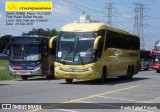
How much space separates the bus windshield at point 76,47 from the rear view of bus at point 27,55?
6.65m

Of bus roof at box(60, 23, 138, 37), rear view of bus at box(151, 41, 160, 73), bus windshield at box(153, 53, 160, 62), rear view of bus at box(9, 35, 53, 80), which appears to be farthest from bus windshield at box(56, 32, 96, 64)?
bus windshield at box(153, 53, 160, 62)

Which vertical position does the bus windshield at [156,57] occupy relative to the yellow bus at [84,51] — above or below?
below

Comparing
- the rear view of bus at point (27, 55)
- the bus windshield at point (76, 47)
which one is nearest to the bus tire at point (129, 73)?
the rear view of bus at point (27, 55)

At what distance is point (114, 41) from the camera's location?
29.7 m

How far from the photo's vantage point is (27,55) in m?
32.8

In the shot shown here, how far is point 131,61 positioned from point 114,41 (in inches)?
237

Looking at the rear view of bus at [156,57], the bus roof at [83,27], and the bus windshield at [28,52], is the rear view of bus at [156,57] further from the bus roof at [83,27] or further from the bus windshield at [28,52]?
the bus roof at [83,27]

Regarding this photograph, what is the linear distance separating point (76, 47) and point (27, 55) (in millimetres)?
7754

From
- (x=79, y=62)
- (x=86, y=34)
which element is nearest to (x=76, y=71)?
(x=79, y=62)

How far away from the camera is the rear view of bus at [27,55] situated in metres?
32.6

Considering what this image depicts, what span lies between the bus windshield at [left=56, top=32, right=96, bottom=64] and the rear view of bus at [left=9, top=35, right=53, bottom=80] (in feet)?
21.8

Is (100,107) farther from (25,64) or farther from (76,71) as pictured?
(25,64)

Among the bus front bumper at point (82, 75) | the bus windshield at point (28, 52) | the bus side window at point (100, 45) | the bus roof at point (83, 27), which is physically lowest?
the bus front bumper at point (82, 75)

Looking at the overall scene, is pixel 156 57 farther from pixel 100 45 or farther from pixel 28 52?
pixel 100 45
